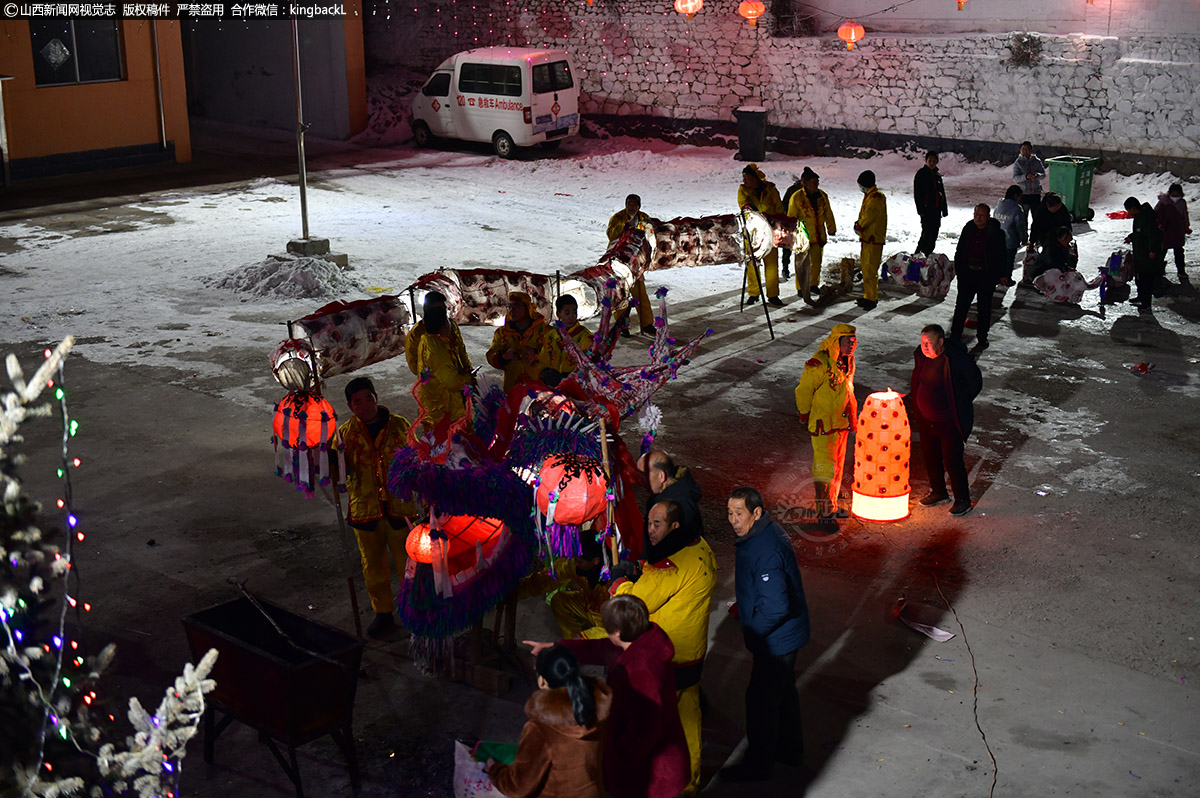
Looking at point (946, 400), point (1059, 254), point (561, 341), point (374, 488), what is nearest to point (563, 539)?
point (374, 488)

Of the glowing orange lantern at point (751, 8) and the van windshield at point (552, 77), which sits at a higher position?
the glowing orange lantern at point (751, 8)

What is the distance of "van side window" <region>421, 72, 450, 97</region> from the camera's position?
1029 inches

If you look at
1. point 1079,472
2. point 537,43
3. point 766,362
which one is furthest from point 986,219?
point 537,43

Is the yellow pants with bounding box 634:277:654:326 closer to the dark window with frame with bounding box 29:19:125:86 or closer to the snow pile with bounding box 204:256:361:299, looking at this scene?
the snow pile with bounding box 204:256:361:299

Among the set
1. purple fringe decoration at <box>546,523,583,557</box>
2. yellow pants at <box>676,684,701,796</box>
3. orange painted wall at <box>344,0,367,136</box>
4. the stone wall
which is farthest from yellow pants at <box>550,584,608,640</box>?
orange painted wall at <box>344,0,367,136</box>

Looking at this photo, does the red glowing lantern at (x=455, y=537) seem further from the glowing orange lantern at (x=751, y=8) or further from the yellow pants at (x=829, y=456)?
the glowing orange lantern at (x=751, y=8)

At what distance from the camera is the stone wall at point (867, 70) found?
21.3 meters

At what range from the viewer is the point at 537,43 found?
29.1m

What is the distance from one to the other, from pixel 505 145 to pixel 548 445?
2022 cm

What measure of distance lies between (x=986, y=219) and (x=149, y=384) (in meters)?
8.81

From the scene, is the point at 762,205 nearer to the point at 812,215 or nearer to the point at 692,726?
the point at 812,215

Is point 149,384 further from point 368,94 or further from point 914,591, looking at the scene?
point 368,94

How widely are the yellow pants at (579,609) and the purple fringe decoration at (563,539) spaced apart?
25.1 inches

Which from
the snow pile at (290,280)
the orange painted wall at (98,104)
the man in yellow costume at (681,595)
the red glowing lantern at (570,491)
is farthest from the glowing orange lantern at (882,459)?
the orange painted wall at (98,104)
